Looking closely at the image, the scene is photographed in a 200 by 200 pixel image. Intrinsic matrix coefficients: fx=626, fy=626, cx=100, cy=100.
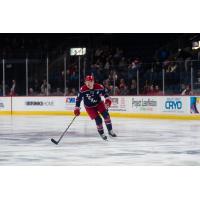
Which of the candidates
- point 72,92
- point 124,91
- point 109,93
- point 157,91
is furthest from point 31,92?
point 157,91

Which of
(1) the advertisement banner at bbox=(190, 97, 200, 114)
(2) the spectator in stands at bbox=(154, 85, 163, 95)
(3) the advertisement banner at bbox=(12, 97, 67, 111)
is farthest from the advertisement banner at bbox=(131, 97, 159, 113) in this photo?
(3) the advertisement banner at bbox=(12, 97, 67, 111)

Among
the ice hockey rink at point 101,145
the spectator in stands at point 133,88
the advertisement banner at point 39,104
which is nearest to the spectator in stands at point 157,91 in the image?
the spectator in stands at point 133,88

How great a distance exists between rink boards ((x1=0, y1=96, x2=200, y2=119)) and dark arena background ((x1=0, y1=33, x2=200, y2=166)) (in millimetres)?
26

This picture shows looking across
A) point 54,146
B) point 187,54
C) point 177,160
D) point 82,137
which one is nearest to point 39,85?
point 187,54

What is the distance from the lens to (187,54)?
17797mm

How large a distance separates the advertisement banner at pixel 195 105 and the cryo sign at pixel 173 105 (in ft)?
1.09

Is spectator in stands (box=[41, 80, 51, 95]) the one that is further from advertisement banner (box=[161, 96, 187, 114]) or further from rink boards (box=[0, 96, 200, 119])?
advertisement banner (box=[161, 96, 187, 114])

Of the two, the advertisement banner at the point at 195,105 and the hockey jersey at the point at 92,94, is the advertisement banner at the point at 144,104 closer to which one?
the advertisement banner at the point at 195,105

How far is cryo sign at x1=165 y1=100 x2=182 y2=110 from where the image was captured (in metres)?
16.2

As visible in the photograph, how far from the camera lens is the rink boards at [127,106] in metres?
16.1

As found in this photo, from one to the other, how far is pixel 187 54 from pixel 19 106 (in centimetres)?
569

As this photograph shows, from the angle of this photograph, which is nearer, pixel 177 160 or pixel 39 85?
pixel 177 160
